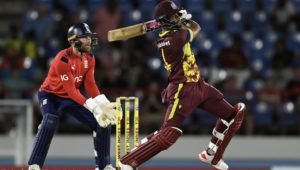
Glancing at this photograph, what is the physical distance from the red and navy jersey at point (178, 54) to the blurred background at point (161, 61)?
14.7 ft

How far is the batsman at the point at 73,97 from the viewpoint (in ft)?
27.3

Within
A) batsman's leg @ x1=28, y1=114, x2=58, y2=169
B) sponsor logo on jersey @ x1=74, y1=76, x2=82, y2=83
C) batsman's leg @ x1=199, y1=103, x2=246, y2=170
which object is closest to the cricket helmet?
sponsor logo on jersey @ x1=74, y1=76, x2=82, y2=83

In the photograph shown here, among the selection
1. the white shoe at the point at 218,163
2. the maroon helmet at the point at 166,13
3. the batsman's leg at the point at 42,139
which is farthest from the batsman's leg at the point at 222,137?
the batsman's leg at the point at 42,139

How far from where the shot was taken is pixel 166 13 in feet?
26.9

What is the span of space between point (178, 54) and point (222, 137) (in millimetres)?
1045

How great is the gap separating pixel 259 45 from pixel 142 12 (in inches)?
83.7

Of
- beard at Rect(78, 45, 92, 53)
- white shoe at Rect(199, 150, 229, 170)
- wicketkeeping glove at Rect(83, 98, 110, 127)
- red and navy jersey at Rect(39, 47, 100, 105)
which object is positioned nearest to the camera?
wicketkeeping glove at Rect(83, 98, 110, 127)

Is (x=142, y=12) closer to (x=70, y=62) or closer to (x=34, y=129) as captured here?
(x=34, y=129)

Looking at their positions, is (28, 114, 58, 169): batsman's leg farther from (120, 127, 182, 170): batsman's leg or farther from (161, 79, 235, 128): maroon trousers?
(161, 79, 235, 128): maroon trousers

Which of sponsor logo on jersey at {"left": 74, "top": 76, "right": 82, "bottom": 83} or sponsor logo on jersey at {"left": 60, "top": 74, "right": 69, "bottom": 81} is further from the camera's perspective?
sponsor logo on jersey at {"left": 74, "top": 76, "right": 82, "bottom": 83}

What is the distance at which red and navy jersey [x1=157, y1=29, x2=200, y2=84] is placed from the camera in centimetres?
816

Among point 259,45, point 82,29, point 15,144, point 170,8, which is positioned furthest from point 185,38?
point 259,45

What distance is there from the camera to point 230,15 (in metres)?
14.9

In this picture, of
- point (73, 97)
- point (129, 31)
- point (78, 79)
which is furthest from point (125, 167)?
point (129, 31)
